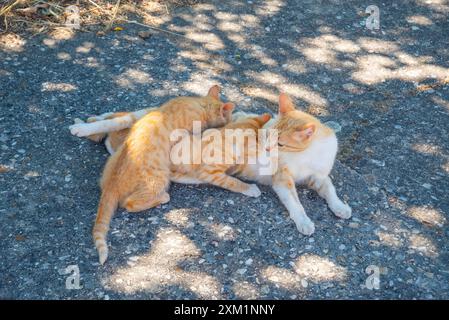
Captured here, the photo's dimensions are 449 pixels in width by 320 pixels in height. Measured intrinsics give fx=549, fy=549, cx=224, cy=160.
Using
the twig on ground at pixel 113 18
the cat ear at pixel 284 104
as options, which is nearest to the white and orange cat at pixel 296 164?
the cat ear at pixel 284 104

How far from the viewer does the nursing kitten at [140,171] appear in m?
3.60

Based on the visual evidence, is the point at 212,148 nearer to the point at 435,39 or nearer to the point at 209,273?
the point at 209,273

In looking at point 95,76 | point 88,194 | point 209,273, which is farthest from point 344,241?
point 95,76

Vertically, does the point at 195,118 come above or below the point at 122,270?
above

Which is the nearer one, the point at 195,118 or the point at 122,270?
the point at 122,270

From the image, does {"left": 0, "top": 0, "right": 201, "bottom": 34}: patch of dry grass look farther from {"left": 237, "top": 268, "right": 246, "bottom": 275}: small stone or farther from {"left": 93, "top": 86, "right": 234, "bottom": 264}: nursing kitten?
{"left": 237, "top": 268, "right": 246, "bottom": 275}: small stone

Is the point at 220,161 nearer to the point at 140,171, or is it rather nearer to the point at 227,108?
the point at 227,108

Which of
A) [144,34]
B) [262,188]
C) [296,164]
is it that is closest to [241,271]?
[262,188]

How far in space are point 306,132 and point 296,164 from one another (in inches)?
11.8

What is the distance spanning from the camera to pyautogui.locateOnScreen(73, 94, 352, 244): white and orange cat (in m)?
3.87

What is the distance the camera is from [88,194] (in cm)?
390

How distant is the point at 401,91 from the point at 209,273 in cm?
293

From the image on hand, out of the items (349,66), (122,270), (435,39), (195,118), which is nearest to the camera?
(122,270)

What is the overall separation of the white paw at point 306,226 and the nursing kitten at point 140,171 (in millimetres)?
934
